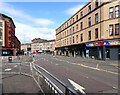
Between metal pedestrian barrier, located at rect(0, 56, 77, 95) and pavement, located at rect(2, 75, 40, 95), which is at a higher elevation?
metal pedestrian barrier, located at rect(0, 56, 77, 95)

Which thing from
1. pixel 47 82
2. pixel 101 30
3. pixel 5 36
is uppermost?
pixel 5 36

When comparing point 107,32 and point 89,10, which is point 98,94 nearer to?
point 107,32

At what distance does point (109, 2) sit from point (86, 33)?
36.9 ft

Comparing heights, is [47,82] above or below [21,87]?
above

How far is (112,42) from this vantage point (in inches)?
932

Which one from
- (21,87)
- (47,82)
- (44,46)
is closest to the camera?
(47,82)

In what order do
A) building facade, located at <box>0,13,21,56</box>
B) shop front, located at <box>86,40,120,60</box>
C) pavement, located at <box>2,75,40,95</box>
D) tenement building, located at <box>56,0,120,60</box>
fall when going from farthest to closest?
1. building facade, located at <box>0,13,21,56</box>
2. tenement building, located at <box>56,0,120,60</box>
3. shop front, located at <box>86,40,120,60</box>
4. pavement, located at <box>2,75,40,95</box>

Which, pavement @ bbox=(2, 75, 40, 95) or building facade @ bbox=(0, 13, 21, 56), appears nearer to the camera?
pavement @ bbox=(2, 75, 40, 95)

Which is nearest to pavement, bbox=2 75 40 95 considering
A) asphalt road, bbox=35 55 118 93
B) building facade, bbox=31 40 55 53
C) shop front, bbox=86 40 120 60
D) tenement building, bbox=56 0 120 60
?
asphalt road, bbox=35 55 118 93

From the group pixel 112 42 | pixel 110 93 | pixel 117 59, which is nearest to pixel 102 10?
pixel 112 42

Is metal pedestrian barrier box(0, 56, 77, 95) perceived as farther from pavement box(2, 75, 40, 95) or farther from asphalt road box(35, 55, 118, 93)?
asphalt road box(35, 55, 118, 93)

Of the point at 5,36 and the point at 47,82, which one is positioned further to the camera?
the point at 5,36

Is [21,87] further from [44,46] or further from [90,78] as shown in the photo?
[44,46]

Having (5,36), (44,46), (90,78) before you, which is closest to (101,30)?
(90,78)
